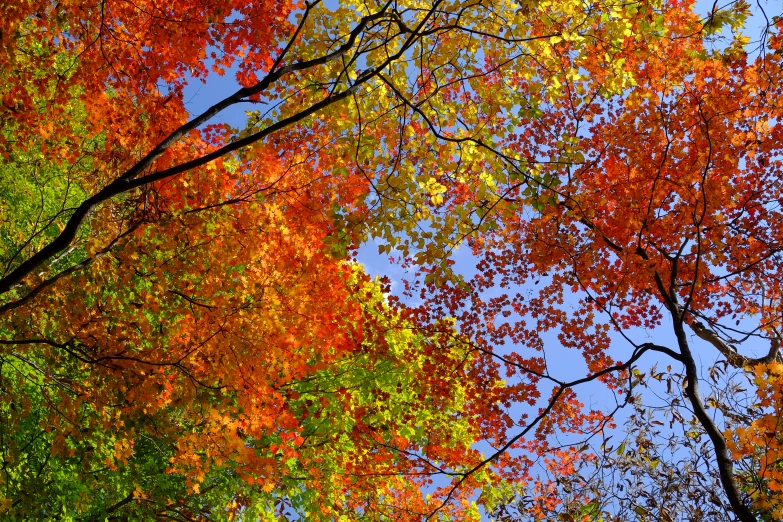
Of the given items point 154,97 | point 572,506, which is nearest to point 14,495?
point 154,97

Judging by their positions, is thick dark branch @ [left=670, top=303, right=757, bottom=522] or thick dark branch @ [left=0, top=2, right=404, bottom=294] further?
thick dark branch @ [left=670, top=303, right=757, bottom=522]

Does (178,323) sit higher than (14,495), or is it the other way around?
(178,323)

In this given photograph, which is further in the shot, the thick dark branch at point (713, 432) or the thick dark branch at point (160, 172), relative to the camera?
the thick dark branch at point (713, 432)

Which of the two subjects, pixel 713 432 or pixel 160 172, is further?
pixel 713 432

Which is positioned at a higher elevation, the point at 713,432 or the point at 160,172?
the point at 160,172

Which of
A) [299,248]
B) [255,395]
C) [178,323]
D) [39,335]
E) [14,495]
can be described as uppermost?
[299,248]

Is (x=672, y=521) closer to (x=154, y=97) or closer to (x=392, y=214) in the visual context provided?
(x=392, y=214)

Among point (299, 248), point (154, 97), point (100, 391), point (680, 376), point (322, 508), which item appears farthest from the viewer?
point (322, 508)

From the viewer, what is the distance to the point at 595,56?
862cm

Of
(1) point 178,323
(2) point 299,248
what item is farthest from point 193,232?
(2) point 299,248

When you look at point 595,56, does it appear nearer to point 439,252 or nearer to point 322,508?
point 439,252

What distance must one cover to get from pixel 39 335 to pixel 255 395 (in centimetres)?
347

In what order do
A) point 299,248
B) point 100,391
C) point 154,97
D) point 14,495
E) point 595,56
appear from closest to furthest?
point 100,391 < point 14,495 < point 595,56 < point 154,97 < point 299,248

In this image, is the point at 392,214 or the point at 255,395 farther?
the point at 255,395
